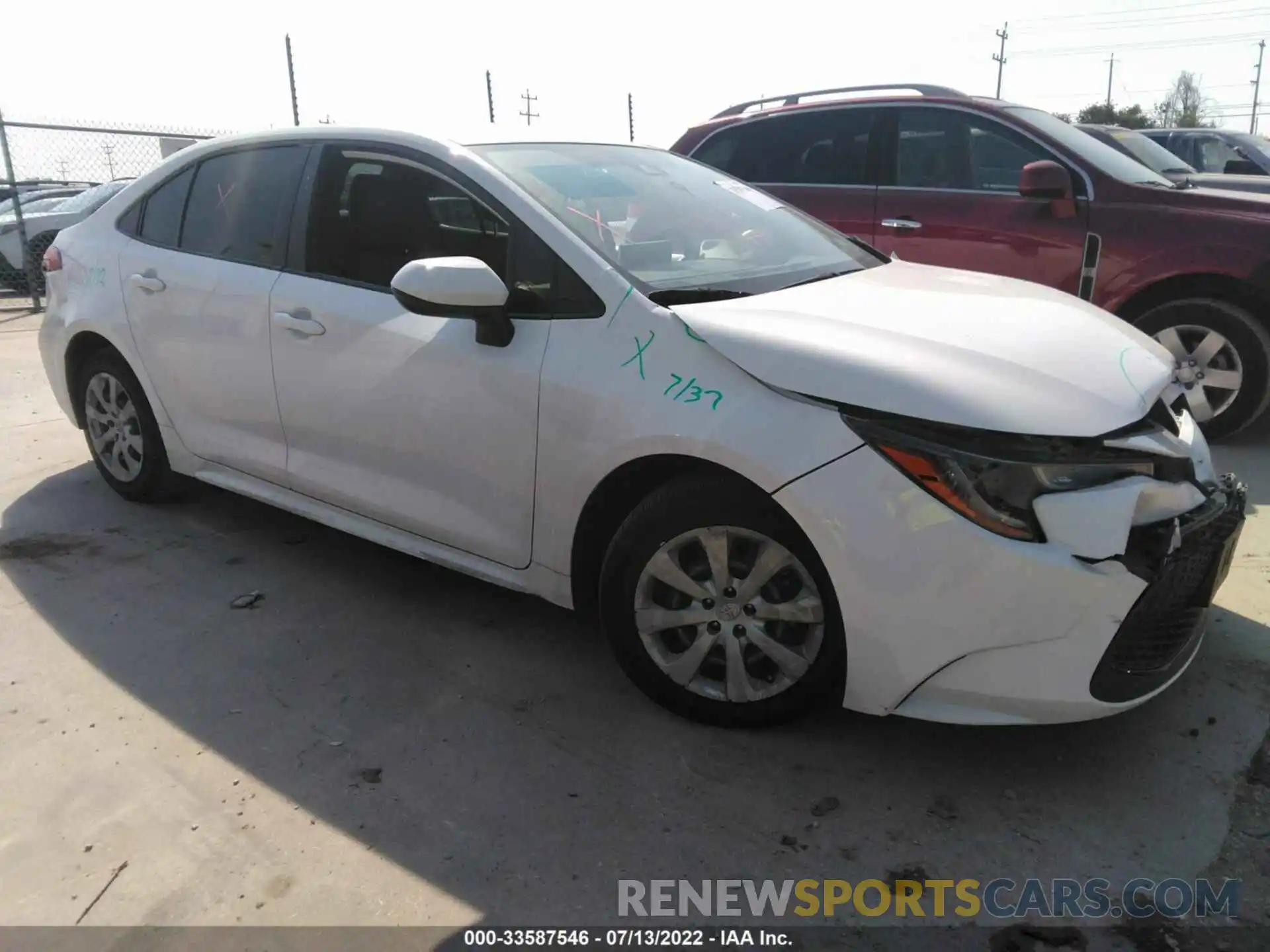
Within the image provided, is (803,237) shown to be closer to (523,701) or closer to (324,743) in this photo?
(523,701)

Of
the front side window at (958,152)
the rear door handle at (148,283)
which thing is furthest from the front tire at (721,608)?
the front side window at (958,152)

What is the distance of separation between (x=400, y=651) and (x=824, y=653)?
1405 mm

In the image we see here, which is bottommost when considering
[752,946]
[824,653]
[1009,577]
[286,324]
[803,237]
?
[752,946]

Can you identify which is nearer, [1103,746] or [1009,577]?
[1009,577]

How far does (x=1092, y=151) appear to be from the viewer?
18.2ft

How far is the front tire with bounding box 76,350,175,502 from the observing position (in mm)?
4168

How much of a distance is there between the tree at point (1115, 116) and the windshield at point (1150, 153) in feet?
141

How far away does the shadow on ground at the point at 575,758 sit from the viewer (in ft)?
7.31

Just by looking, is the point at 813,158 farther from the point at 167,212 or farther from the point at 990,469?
the point at 990,469

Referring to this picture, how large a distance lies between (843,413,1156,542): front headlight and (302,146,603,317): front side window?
94 centimetres

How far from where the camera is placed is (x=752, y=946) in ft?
6.62

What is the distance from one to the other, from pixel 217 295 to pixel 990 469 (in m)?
2.78

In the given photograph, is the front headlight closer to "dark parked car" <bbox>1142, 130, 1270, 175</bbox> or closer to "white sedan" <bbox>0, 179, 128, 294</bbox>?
"dark parked car" <bbox>1142, 130, 1270, 175</bbox>

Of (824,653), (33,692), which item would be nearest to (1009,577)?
(824,653)
